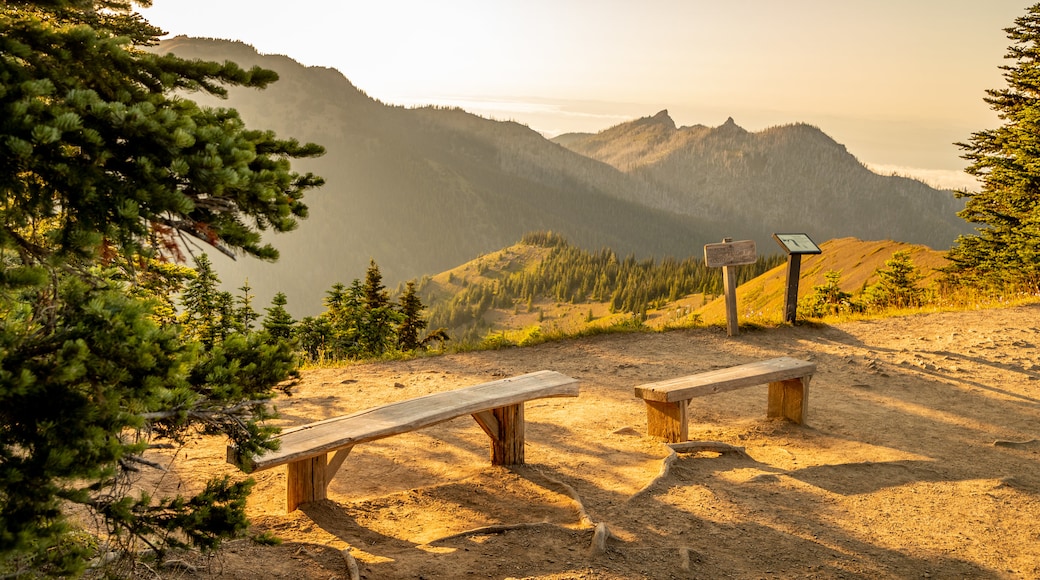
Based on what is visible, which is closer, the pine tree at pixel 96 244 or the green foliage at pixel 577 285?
the pine tree at pixel 96 244

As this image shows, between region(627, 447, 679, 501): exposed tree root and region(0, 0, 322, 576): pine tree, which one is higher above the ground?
region(0, 0, 322, 576): pine tree

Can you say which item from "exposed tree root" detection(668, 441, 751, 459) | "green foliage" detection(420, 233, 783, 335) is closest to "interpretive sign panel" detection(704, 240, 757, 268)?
"exposed tree root" detection(668, 441, 751, 459)

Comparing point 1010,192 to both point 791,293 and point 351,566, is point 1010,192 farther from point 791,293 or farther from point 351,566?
point 351,566

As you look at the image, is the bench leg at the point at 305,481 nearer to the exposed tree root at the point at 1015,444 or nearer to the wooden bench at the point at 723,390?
the wooden bench at the point at 723,390

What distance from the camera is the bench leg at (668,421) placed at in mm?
8148

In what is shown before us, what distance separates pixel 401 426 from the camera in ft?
19.9

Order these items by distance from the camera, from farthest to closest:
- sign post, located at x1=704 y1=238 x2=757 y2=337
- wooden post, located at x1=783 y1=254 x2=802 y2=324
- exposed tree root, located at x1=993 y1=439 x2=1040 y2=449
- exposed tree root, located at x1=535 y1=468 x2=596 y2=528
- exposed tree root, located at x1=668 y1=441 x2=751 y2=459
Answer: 1. wooden post, located at x1=783 y1=254 x2=802 y2=324
2. sign post, located at x1=704 y1=238 x2=757 y2=337
3. exposed tree root, located at x1=993 y1=439 x2=1040 y2=449
4. exposed tree root, located at x1=668 y1=441 x2=751 y2=459
5. exposed tree root, located at x1=535 y1=468 x2=596 y2=528

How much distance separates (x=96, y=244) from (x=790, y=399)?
8.33 meters

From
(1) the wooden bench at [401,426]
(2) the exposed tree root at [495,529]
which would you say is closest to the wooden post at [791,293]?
(1) the wooden bench at [401,426]

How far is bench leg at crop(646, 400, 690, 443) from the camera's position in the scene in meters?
8.15

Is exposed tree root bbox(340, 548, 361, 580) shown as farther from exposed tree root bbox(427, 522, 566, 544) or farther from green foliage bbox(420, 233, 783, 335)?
green foliage bbox(420, 233, 783, 335)

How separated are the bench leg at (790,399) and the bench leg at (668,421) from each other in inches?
63.5

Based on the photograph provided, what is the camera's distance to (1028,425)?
364 inches

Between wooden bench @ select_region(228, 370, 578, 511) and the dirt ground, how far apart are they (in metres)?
0.24
